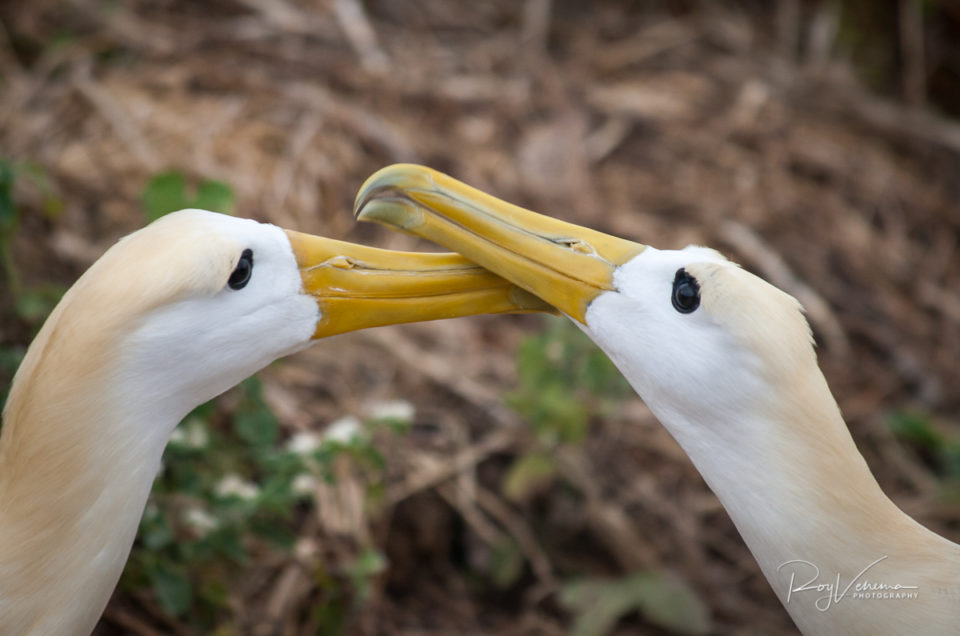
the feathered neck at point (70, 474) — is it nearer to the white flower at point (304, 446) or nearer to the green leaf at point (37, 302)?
the white flower at point (304, 446)

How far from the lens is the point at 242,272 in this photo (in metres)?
2.42

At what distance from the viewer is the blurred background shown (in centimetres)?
365

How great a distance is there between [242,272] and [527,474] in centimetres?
192

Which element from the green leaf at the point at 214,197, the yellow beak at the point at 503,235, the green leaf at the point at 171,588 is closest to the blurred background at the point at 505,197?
the green leaf at the point at 171,588

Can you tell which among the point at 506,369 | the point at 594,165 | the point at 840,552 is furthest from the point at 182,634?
the point at 594,165

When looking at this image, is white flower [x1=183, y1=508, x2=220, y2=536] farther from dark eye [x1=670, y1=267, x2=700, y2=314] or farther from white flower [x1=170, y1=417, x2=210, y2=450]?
dark eye [x1=670, y1=267, x2=700, y2=314]

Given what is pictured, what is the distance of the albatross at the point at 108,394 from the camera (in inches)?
86.8

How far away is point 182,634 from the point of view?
3.45 metres

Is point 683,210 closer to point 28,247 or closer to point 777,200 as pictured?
point 777,200

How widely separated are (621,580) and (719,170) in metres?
3.15

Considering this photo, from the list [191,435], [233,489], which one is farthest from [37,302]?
[233,489]

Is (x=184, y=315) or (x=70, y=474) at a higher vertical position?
(x=184, y=315)

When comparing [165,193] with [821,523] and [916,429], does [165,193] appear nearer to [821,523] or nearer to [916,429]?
[821,523]

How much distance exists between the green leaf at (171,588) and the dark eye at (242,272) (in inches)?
45.7
